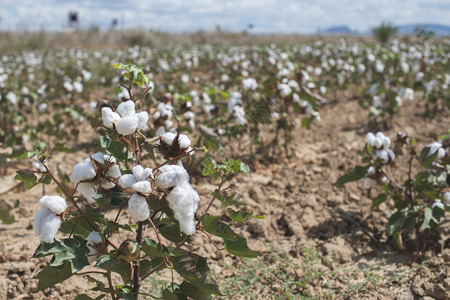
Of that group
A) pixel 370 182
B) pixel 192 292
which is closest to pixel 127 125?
pixel 192 292

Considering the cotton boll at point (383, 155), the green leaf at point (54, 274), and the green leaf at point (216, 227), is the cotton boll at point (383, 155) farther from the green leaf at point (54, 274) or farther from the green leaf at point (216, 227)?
the green leaf at point (54, 274)

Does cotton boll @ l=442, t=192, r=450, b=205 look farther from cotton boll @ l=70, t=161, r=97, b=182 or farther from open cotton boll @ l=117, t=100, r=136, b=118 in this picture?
cotton boll @ l=70, t=161, r=97, b=182

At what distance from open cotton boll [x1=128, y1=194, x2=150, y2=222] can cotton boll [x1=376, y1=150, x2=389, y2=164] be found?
1.49 m

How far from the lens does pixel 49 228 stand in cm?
120

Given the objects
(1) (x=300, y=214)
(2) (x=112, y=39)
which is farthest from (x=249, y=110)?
(2) (x=112, y=39)

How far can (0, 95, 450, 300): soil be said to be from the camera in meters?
2.09

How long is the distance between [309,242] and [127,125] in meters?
1.62

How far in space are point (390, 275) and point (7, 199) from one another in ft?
8.33

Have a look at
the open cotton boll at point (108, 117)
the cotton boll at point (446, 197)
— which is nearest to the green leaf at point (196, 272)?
the open cotton boll at point (108, 117)

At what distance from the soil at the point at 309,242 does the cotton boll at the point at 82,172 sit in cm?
35

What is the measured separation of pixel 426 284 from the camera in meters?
2.06

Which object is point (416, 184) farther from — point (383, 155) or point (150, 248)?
point (150, 248)

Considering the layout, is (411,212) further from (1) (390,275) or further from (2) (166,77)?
(2) (166,77)

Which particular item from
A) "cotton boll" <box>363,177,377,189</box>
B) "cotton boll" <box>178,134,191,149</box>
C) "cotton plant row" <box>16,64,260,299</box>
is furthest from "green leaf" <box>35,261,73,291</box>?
"cotton boll" <box>363,177,377,189</box>
